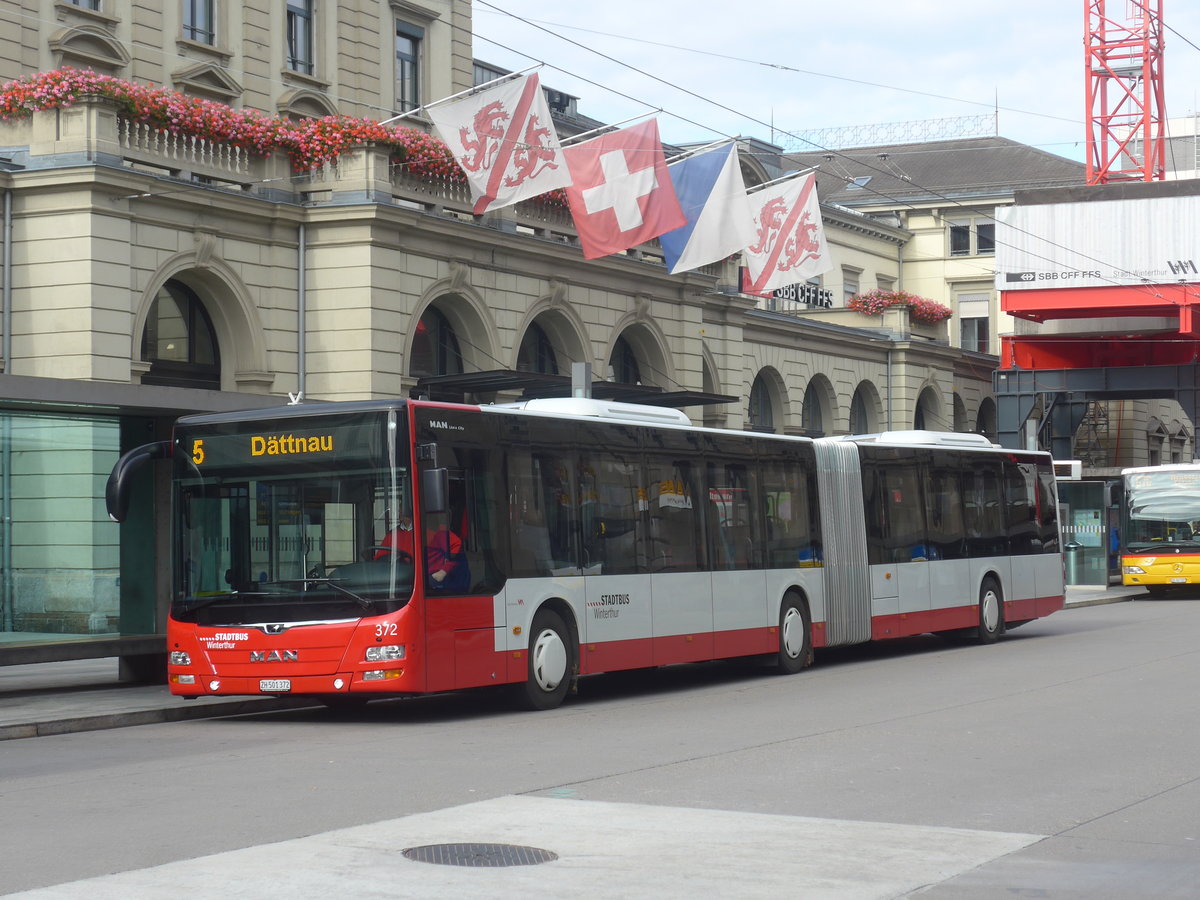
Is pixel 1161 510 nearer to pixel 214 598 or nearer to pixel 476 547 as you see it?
pixel 476 547

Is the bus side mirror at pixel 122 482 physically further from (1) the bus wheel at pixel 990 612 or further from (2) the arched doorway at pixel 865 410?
(2) the arched doorway at pixel 865 410

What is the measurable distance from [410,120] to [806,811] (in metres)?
28.5

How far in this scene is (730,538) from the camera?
62.2 feet

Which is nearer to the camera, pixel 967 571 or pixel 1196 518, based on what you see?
pixel 967 571

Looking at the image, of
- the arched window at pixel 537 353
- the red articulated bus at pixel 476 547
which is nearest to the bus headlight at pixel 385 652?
the red articulated bus at pixel 476 547

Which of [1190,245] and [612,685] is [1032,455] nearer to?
[612,685]

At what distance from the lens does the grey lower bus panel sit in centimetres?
2116

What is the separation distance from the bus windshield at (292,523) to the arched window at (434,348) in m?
14.3

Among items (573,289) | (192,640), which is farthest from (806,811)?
(573,289)

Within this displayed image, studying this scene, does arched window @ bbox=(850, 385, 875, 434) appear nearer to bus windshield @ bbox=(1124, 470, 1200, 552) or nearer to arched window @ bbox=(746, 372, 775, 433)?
arched window @ bbox=(746, 372, 775, 433)

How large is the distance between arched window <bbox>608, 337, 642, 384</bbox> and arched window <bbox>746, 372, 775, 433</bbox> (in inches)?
349

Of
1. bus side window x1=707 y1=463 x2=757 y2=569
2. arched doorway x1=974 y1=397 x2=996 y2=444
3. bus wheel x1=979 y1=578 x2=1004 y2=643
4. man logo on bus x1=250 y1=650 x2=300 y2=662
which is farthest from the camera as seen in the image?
arched doorway x1=974 y1=397 x2=996 y2=444

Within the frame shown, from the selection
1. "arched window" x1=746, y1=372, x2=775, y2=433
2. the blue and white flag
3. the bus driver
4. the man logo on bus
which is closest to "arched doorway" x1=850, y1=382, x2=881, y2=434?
"arched window" x1=746, y1=372, x2=775, y2=433

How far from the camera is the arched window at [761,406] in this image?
44.4 metres
